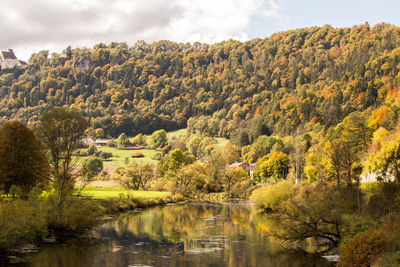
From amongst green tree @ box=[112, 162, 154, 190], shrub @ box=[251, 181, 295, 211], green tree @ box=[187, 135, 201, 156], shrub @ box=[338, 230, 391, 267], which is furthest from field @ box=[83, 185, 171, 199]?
green tree @ box=[187, 135, 201, 156]

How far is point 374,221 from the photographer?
2847cm

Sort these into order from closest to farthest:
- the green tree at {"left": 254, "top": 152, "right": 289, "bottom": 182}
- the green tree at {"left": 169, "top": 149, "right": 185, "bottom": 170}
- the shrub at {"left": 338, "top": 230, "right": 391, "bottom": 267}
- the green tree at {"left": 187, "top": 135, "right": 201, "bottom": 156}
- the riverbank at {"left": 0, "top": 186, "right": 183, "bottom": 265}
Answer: the shrub at {"left": 338, "top": 230, "right": 391, "bottom": 267} → the riverbank at {"left": 0, "top": 186, "right": 183, "bottom": 265} → the green tree at {"left": 169, "top": 149, "right": 185, "bottom": 170} → the green tree at {"left": 254, "top": 152, "right": 289, "bottom": 182} → the green tree at {"left": 187, "top": 135, "right": 201, "bottom": 156}

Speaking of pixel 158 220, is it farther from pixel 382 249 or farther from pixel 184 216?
pixel 382 249

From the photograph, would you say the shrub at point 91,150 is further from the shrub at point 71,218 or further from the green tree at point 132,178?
the shrub at point 71,218

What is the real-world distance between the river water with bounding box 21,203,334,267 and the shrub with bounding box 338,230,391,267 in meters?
3.06

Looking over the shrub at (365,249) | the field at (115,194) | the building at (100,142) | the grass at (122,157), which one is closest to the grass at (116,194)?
the field at (115,194)

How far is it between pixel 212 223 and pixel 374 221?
17.4m

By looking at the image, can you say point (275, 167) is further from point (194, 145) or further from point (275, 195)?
point (194, 145)

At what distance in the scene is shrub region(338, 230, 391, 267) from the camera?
762 inches

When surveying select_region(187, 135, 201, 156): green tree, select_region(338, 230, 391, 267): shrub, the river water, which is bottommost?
the river water

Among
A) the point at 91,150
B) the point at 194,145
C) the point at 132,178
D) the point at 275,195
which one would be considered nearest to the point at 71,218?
the point at 275,195

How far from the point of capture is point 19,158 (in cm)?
4434

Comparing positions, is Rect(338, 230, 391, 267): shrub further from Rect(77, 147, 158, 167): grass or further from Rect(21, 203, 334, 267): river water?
Rect(77, 147, 158, 167): grass

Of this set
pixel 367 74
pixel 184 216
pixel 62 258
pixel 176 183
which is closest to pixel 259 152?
pixel 367 74
